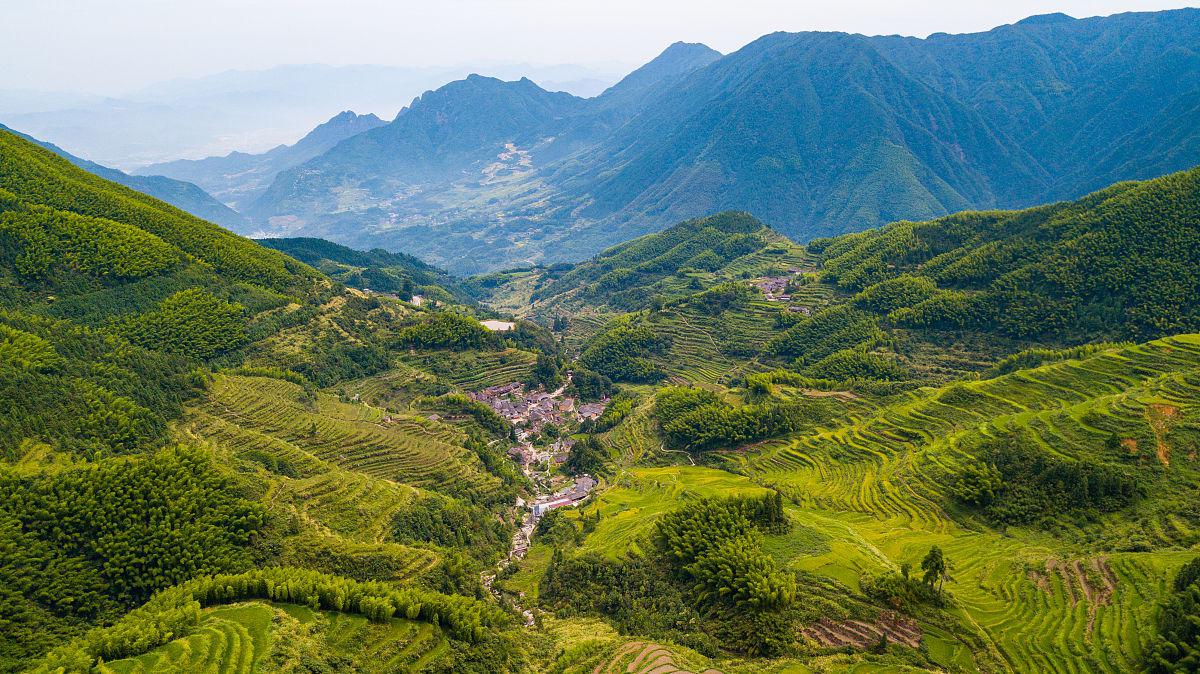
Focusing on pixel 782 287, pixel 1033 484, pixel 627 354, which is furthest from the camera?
pixel 782 287

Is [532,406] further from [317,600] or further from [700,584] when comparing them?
[317,600]

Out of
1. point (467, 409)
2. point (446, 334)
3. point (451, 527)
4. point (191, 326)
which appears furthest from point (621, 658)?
point (191, 326)

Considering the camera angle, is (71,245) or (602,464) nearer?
(602,464)

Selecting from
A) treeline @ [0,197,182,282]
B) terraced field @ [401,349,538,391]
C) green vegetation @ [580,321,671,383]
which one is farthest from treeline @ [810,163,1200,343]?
treeline @ [0,197,182,282]

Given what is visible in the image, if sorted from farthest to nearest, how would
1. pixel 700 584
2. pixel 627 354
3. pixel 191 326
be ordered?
pixel 627 354 < pixel 191 326 < pixel 700 584

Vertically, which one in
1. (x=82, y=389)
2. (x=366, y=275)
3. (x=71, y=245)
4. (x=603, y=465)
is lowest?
(x=603, y=465)

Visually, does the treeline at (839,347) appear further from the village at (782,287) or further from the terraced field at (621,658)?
the terraced field at (621,658)
